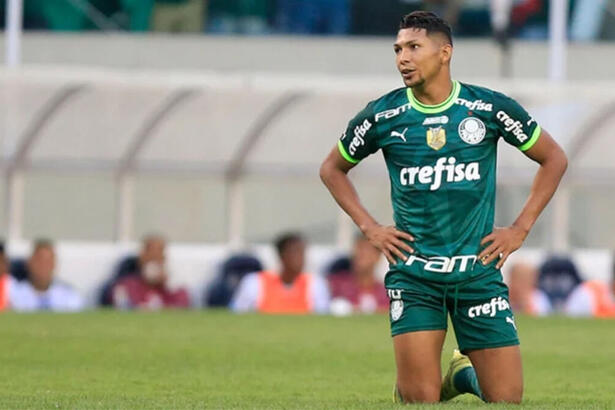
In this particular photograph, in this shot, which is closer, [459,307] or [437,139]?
[437,139]

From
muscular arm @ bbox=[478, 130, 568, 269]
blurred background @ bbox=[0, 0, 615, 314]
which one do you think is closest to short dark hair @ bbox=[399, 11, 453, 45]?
muscular arm @ bbox=[478, 130, 568, 269]

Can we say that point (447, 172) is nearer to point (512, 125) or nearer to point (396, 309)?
point (512, 125)

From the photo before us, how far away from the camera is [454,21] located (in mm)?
31297

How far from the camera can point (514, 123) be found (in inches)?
379

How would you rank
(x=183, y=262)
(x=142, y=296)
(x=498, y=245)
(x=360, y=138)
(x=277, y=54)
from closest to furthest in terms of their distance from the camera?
1. (x=498, y=245)
2. (x=360, y=138)
3. (x=142, y=296)
4. (x=183, y=262)
5. (x=277, y=54)

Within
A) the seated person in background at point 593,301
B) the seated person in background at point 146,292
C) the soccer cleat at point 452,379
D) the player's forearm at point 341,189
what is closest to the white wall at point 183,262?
the seated person in background at point 146,292

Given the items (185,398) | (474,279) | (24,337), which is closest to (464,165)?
(474,279)

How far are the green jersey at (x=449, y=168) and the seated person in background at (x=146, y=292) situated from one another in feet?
38.3

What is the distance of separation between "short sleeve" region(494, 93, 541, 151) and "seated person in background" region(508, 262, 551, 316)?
11.0 meters

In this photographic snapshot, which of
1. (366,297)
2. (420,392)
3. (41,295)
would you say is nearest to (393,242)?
(420,392)

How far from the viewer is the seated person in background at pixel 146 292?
21.4 meters

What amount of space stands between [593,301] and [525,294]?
82cm

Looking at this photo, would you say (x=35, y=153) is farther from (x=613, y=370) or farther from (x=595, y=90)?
(x=613, y=370)

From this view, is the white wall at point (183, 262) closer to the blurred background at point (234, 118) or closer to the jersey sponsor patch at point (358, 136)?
the blurred background at point (234, 118)
